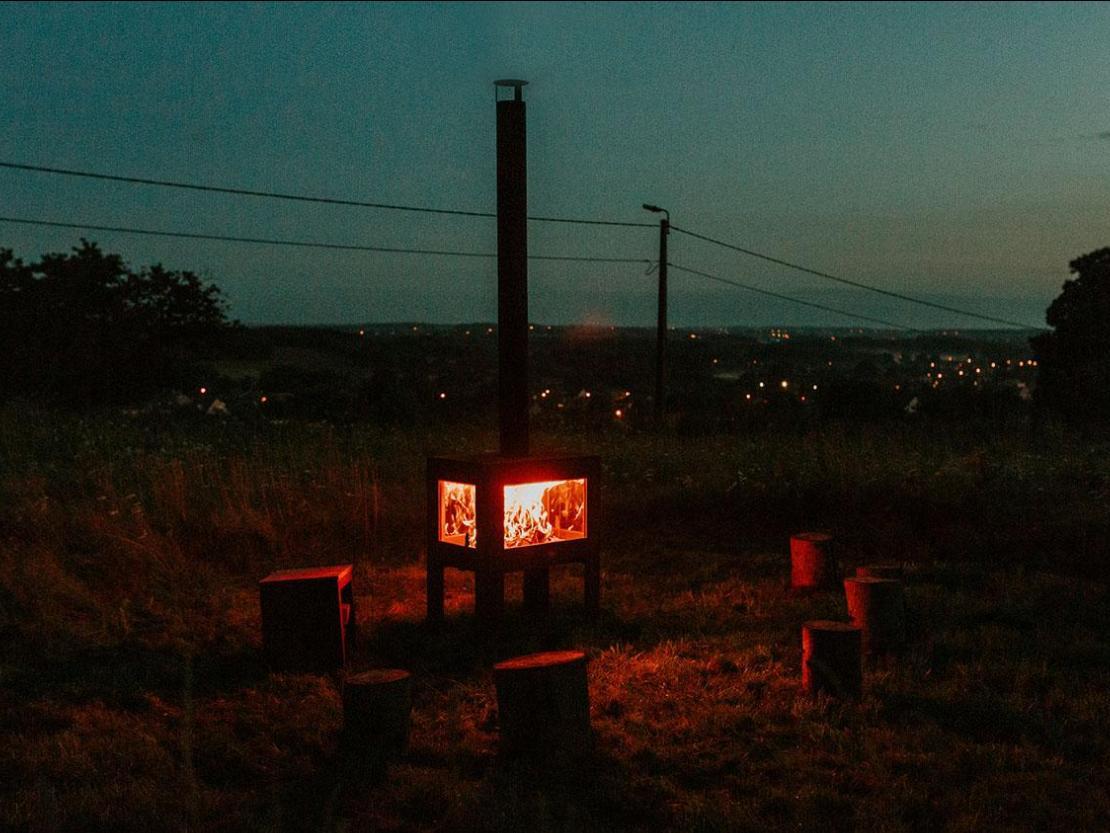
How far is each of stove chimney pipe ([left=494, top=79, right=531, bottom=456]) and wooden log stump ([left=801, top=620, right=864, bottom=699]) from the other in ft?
8.15

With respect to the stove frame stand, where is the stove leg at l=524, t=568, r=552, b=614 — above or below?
below

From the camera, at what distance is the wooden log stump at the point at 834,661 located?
534 cm

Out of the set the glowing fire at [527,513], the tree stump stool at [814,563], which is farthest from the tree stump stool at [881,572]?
the glowing fire at [527,513]

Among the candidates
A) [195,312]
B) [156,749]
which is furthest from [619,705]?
[195,312]

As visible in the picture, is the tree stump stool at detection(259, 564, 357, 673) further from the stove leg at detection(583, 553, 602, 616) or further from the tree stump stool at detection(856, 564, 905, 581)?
the tree stump stool at detection(856, 564, 905, 581)

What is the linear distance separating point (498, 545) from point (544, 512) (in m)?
0.46

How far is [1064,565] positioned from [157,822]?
25.0 feet

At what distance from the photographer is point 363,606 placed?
304 inches

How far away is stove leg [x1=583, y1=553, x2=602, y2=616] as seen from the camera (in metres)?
7.23

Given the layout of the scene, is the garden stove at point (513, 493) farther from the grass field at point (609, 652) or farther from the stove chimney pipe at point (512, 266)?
the grass field at point (609, 652)

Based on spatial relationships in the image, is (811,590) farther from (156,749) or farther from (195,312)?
(195,312)

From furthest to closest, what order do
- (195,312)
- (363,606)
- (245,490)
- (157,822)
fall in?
(195,312)
(245,490)
(363,606)
(157,822)

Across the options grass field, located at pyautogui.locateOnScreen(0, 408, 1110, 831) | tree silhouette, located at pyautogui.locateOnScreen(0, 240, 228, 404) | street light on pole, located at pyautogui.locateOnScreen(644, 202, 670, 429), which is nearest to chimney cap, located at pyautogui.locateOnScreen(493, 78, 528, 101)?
grass field, located at pyautogui.locateOnScreen(0, 408, 1110, 831)

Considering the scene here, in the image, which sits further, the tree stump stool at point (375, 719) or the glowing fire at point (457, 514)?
the glowing fire at point (457, 514)
